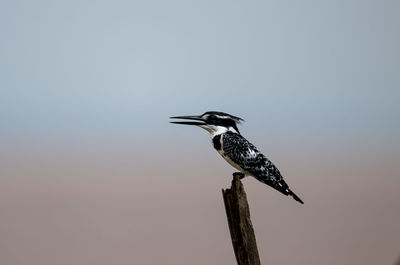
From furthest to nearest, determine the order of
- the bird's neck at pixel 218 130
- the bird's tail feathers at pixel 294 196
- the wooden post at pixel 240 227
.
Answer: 1. the bird's neck at pixel 218 130
2. the bird's tail feathers at pixel 294 196
3. the wooden post at pixel 240 227

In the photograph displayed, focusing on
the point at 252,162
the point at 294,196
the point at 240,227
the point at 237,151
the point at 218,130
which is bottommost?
the point at 240,227

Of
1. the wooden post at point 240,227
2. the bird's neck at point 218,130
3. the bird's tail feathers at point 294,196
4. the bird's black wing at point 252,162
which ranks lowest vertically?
the wooden post at point 240,227

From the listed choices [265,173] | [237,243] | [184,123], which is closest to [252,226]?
[237,243]

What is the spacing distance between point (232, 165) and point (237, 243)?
110cm

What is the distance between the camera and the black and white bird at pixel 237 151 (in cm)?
445

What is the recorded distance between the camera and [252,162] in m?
4.46

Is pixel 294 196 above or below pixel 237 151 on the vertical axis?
below

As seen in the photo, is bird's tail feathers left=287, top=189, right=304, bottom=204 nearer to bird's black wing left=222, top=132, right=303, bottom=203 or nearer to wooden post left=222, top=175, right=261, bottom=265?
bird's black wing left=222, top=132, right=303, bottom=203

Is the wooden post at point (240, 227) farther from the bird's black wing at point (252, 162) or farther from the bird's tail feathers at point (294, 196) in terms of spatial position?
the bird's tail feathers at point (294, 196)

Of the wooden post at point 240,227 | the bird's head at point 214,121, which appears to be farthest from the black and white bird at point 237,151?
the wooden post at point 240,227

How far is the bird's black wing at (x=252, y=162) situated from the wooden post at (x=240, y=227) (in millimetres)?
778

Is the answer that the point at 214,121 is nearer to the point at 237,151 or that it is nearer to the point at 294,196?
the point at 237,151

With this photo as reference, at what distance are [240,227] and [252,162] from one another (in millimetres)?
1028

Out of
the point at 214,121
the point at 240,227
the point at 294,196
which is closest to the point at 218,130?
the point at 214,121
